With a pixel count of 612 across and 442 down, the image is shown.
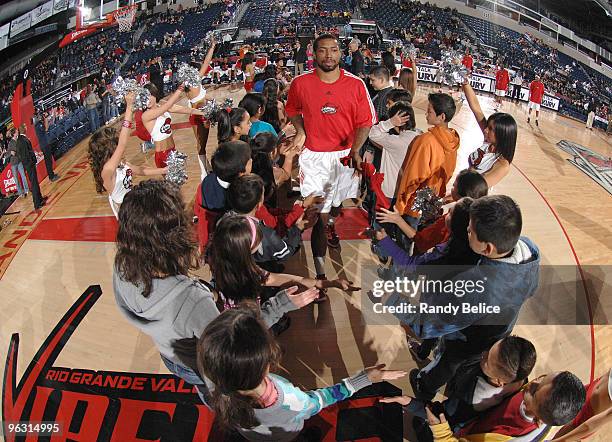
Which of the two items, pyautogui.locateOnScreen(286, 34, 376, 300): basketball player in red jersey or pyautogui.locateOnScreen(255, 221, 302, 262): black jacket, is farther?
pyautogui.locateOnScreen(286, 34, 376, 300): basketball player in red jersey

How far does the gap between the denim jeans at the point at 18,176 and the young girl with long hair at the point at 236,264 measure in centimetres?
546

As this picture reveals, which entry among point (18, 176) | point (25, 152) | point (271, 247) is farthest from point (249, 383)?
point (18, 176)


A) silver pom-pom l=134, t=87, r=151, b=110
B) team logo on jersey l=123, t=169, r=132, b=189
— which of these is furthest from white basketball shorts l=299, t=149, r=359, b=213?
silver pom-pom l=134, t=87, r=151, b=110

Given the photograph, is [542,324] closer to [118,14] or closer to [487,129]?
[487,129]

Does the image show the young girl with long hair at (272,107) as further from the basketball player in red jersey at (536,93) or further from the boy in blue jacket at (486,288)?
the basketball player in red jersey at (536,93)

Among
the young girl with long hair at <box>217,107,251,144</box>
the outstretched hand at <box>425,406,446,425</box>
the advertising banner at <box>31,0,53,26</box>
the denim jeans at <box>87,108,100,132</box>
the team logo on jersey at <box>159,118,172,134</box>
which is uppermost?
the advertising banner at <box>31,0,53,26</box>

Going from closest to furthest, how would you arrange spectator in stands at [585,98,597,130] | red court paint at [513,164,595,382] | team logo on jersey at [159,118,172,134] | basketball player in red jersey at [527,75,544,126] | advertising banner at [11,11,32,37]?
red court paint at [513,164,595,382] → team logo on jersey at [159,118,172,134] → advertising banner at [11,11,32,37] → spectator in stands at [585,98,597,130] → basketball player in red jersey at [527,75,544,126]

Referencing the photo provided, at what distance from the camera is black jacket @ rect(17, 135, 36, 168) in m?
6.13

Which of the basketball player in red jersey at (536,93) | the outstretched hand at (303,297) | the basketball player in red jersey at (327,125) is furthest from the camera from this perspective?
the basketball player in red jersey at (536,93)

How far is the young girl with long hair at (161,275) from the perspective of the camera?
2.01 m

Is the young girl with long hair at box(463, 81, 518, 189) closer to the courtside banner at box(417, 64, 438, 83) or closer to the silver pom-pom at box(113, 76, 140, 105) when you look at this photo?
the silver pom-pom at box(113, 76, 140, 105)

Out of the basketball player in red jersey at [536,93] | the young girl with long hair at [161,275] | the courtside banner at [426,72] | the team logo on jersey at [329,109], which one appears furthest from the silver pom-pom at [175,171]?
the courtside banner at [426,72]

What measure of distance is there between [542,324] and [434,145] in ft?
6.73

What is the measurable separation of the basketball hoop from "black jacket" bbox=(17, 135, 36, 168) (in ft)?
20.4
